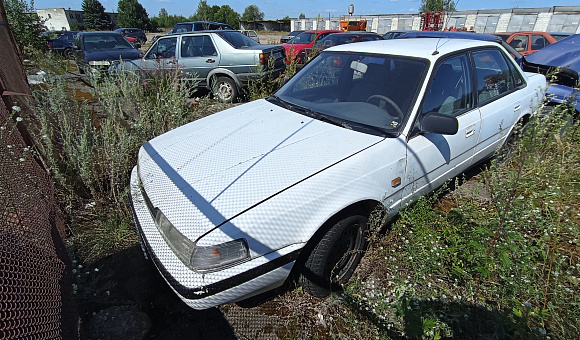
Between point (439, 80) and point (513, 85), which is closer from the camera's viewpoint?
point (439, 80)

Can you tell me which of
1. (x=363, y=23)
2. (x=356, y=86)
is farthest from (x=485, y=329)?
(x=363, y=23)

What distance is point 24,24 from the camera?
7156 mm

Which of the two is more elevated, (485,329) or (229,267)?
(229,267)

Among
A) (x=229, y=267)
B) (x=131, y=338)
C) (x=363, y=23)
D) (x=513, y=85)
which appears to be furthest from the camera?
(x=363, y=23)

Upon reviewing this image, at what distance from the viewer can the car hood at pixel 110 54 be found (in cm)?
788

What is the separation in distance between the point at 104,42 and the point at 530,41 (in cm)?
1339

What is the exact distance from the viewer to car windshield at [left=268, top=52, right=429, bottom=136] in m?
2.29

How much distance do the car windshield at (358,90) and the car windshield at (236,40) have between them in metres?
4.09

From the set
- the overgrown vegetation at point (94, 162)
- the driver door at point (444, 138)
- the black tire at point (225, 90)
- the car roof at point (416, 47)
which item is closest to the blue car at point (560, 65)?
the car roof at point (416, 47)

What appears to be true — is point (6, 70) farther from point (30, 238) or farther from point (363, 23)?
point (363, 23)

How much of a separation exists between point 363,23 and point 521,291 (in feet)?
101

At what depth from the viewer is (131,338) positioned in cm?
189

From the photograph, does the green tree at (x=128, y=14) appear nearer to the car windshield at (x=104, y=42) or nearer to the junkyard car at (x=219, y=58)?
the car windshield at (x=104, y=42)

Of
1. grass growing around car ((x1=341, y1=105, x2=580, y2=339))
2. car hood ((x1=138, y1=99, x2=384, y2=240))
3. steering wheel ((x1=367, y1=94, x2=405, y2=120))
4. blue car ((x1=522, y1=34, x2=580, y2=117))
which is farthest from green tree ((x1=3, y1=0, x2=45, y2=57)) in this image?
blue car ((x1=522, y1=34, x2=580, y2=117))
